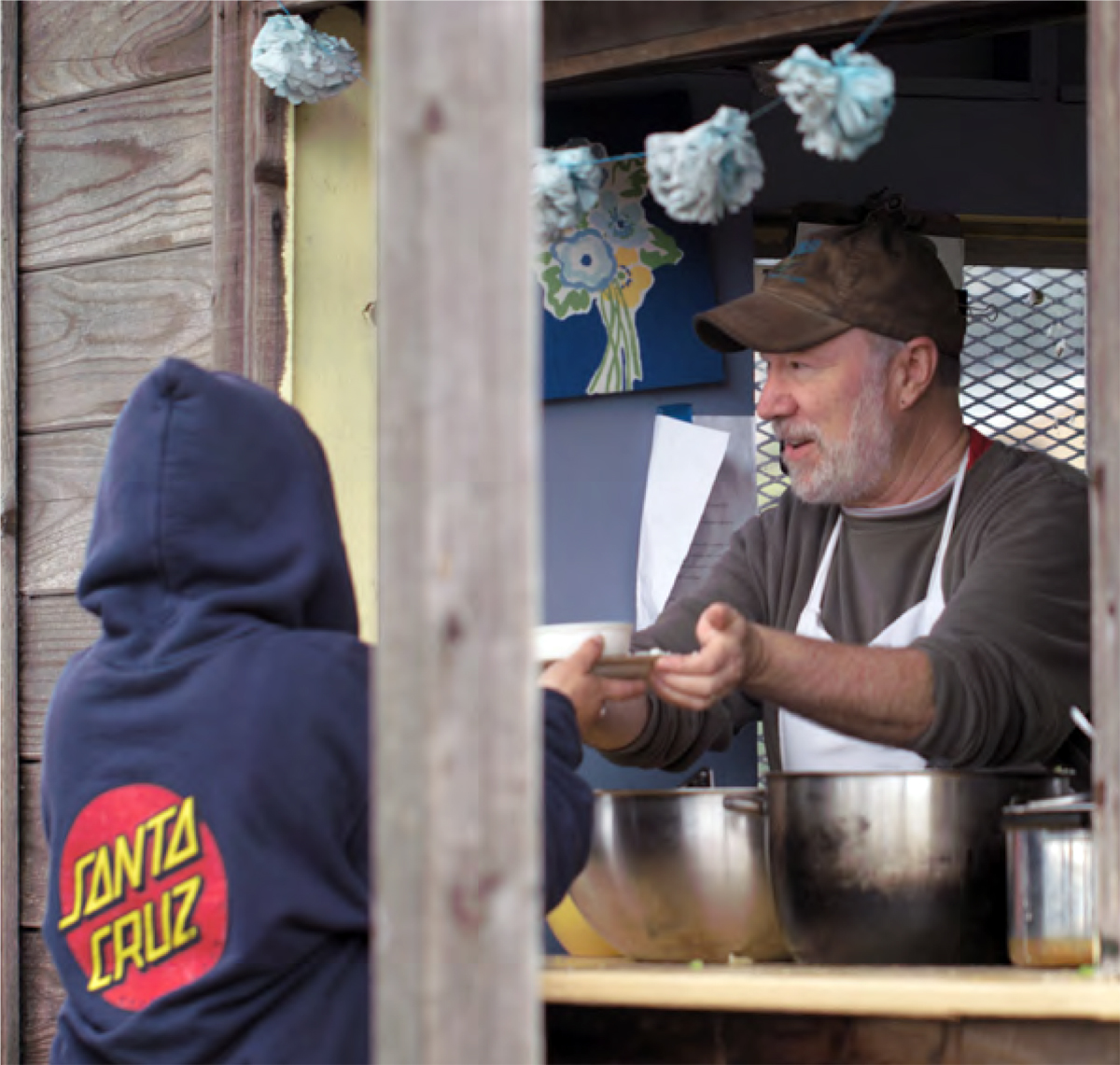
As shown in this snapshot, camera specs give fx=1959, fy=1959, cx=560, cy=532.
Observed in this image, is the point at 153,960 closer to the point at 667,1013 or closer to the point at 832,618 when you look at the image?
the point at 667,1013

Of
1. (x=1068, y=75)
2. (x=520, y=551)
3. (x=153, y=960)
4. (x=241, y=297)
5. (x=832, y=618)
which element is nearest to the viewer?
(x=520, y=551)

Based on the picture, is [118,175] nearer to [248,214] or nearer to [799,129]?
[248,214]

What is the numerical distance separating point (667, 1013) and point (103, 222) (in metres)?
2.00

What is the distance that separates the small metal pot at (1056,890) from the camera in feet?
7.57

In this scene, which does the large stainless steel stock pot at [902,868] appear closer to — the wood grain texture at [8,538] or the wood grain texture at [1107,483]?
the wood grain texture at [1107,483]

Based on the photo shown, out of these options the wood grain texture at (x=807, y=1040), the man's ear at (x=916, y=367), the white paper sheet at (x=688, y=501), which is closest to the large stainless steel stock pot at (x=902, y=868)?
the wood grain texture at (x=807, y=1040)

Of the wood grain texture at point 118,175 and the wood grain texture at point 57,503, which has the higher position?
the wood grain texture at point 118,175

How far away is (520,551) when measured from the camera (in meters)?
1.76

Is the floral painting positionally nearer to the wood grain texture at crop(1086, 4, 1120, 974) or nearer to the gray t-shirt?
the gray t-shirt

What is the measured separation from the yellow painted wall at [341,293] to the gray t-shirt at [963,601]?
1.91 ft

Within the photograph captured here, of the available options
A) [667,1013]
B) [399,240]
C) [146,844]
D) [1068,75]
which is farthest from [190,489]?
[1068,75]

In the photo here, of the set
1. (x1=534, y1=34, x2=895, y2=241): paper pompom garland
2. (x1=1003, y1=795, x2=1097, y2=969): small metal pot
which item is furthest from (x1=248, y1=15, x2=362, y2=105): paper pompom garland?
(x1=1003, y1=795, x2=1097, y2=969): small metal pot

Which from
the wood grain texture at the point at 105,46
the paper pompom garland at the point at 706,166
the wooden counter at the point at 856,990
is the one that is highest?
the wood grain texture at the point at 105,46

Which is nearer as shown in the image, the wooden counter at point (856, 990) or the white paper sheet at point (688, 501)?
the wooden counter at point (856, 990)
